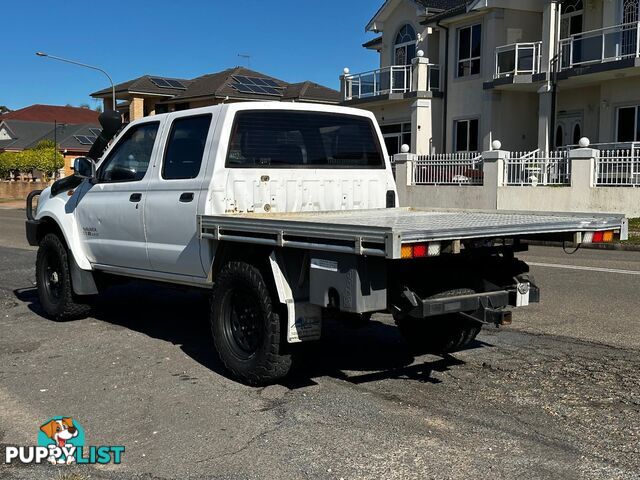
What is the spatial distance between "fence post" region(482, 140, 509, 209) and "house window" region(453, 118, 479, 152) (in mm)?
7872

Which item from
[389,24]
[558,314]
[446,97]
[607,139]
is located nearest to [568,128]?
[607,139]

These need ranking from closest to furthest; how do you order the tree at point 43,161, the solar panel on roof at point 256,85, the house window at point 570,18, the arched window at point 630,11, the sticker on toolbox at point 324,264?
the sticker on toolbox at point 324,264
the arched window at point 630,11
the house window at point 570,18
the solar panel on roof at point 256,85
the tree at point 43,161

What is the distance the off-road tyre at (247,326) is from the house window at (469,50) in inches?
1069

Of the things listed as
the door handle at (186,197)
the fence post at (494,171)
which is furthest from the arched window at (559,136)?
the door handle at (186,197)

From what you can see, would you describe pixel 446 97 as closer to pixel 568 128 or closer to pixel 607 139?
pixel 568 128

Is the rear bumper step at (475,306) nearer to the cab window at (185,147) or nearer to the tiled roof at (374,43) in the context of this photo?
the cab window at (185,147)

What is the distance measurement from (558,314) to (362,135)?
3.12m

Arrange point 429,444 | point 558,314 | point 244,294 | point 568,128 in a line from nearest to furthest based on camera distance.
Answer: point 429,444 < point 244,294 < point 558,314 < point 568,128

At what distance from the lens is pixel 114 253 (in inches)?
287

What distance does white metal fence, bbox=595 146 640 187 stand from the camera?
2011 cm

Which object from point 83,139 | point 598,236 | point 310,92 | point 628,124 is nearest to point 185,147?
point 598,236

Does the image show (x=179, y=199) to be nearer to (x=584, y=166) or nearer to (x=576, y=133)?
(x=584, y=166)

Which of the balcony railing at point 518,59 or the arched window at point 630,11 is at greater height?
the arched window at point 630,11

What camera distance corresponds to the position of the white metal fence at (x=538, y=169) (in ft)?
71.4
